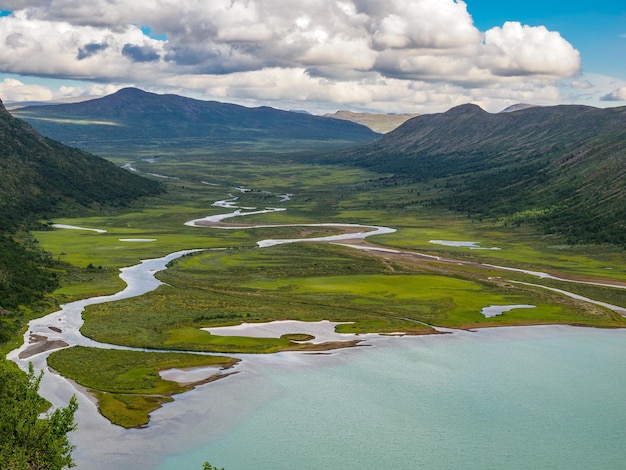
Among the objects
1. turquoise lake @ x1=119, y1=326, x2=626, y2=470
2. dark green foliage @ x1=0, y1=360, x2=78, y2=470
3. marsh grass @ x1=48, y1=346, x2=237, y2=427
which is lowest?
marsh grass @ x1=48, y1=346, x2=237, y2=427

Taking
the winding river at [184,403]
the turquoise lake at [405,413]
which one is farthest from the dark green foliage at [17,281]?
the turquoise lake at [405,413]

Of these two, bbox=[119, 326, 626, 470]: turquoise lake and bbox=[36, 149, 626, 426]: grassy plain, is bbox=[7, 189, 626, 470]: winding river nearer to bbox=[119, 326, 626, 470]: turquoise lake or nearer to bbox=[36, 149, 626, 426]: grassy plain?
bbox=[119, 326, 626, 470]: turquoise lake

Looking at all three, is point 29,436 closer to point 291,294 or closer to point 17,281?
point 17,281

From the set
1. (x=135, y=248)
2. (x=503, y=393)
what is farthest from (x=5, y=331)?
(x=135, y=248)

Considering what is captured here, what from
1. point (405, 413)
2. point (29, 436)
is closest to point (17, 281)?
point (405, 413)

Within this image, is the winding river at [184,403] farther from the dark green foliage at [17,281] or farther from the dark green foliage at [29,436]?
the dark green foliage at [29,436]

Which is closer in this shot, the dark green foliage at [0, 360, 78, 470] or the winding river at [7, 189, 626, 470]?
the dark green foliage at [0, 360, 78, 470]

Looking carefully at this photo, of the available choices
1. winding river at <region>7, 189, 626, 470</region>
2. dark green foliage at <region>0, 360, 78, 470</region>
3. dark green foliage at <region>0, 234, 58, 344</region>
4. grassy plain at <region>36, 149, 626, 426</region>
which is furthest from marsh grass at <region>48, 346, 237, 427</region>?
dark green foliage at <region>0, 360, 78, 470</region>

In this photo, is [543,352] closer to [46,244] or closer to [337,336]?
[337,336]
